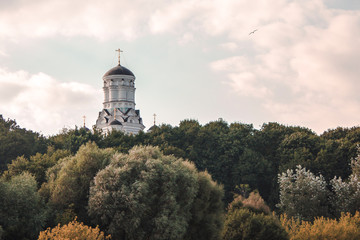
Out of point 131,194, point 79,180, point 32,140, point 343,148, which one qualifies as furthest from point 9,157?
point 343,148

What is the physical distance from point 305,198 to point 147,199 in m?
23.8

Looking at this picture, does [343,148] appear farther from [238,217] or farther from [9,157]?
[9,157]

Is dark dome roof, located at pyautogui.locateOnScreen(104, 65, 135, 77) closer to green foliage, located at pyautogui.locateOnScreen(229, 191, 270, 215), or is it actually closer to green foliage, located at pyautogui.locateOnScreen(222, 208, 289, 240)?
→ green foliage, located at pyautogui.locateOnScreen(229, 191, 270, 215)

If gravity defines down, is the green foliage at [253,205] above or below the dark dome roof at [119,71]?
below

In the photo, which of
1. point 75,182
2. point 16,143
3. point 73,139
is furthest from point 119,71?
point 75,182

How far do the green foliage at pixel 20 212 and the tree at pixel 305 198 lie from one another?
28058 millimetres

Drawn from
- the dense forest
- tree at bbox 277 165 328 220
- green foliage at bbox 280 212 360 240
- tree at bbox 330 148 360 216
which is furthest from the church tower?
green foliage at bbox 280 212 360 240

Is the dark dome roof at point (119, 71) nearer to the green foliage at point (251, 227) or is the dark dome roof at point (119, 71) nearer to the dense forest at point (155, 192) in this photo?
the dense forest at point (155, 192)

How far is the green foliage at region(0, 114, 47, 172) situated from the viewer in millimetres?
63562

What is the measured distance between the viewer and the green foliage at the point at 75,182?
131 ft

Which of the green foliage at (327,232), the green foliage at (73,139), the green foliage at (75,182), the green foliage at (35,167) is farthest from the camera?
the green foliage at (73,139)

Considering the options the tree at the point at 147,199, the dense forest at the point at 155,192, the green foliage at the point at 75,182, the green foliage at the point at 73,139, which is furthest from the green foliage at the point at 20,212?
the green foliage at the point at 73,139

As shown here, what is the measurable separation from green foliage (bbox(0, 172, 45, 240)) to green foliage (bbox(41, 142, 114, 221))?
1.74 m

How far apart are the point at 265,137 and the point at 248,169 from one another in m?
7.63
